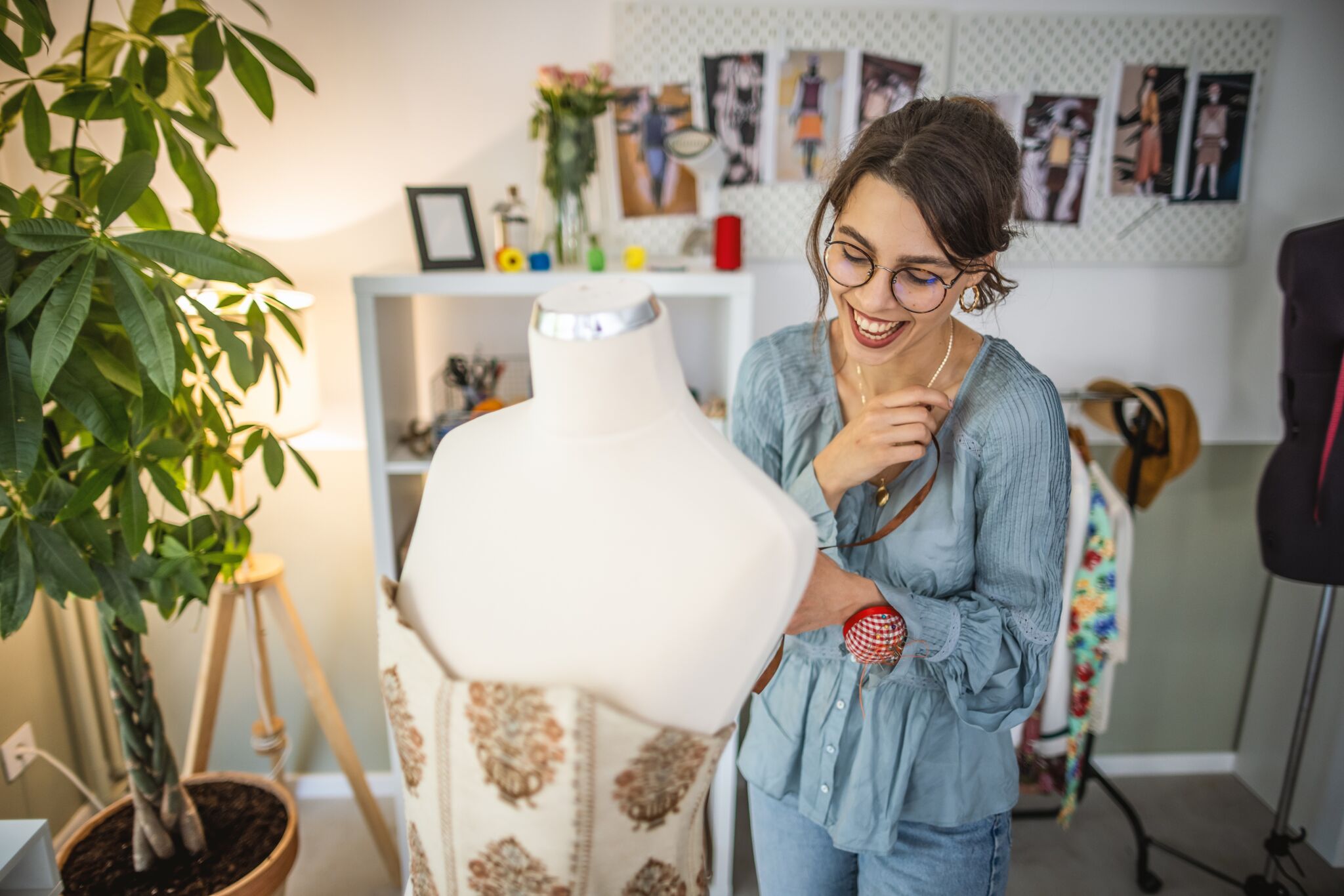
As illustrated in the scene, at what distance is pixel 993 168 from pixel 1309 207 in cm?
205

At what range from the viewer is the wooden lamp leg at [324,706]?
2.03 meters

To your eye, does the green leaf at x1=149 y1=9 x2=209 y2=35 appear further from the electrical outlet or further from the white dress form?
the electrical outlet

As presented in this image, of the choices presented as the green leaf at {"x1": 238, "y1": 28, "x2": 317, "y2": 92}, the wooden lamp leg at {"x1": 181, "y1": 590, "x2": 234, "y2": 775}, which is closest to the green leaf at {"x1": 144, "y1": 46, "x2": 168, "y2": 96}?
the green leaf at {"x1": 238, "y1": 28, "x2": 317, "y2": 92}

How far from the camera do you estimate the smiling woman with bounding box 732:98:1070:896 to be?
86cm

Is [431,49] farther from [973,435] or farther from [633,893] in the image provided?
[633,893]

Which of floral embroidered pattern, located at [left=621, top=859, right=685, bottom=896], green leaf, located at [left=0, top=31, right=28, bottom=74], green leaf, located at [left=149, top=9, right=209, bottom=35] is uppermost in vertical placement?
green leaf, located at [left=149, top=9, right=209, bottom=35]

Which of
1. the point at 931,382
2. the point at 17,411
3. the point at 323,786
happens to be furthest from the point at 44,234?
the point at 323,786

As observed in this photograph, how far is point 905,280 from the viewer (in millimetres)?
885

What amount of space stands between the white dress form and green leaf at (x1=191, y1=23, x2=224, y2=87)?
3.42 feet

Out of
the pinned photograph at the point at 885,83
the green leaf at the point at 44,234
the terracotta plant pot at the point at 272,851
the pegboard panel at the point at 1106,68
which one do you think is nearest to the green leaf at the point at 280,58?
the green leaf at the point at 44,234

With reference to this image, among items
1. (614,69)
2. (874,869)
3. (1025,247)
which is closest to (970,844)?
(874,869)

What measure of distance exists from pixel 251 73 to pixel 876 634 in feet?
4.39

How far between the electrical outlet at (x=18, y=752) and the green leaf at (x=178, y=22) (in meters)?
1.82

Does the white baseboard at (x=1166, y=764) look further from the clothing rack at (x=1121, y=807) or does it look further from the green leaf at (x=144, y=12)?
the green leaf at (x=144, y=12)
